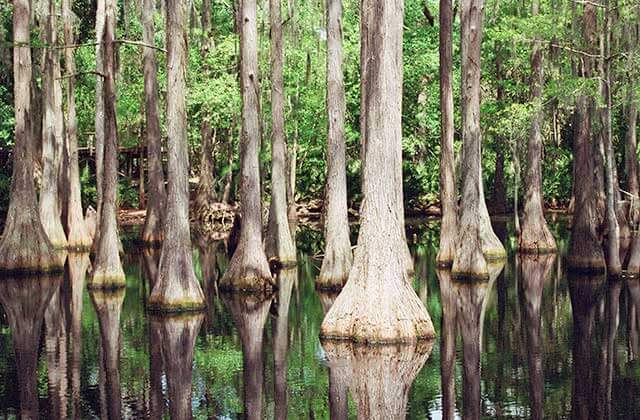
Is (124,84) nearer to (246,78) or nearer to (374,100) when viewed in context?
(246,78)

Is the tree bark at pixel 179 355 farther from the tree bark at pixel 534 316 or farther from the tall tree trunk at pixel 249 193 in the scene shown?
the tree bark at pixel 534 316

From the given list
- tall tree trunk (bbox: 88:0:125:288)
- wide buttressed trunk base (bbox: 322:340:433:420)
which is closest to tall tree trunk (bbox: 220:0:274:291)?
tall tree trunk (bbox: 88:0:125:288)

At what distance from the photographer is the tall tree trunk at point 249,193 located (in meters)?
22.2

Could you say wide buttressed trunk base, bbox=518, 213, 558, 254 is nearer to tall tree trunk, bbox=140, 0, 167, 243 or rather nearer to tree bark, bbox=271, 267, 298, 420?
tree bark, bbox=271, 267, 298, 420

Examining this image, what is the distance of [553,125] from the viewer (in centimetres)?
4809

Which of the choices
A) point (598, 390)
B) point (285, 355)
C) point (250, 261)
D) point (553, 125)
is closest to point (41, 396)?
point (285, 355)

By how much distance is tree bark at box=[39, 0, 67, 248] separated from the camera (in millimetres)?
31859

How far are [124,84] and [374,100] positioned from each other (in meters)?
27.1

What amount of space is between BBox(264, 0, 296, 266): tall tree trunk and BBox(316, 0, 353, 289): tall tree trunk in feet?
12.3

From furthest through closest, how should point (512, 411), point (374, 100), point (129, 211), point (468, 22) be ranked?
point (129, 211) < point (468, 22) < point (374, 100) < point (512, 411)

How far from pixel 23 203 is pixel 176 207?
7.64m

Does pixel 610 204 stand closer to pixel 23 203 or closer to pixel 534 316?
pixel 534 316

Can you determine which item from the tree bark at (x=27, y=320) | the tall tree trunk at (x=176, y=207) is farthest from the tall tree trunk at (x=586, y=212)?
the tree bark at (x=27, y=320)

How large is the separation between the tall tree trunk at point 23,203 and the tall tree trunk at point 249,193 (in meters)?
5.59
